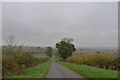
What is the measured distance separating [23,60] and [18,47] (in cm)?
→ 198

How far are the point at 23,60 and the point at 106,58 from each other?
11974mm

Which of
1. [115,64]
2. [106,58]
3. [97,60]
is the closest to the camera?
[115,64]

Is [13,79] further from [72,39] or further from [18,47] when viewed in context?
[72,39]

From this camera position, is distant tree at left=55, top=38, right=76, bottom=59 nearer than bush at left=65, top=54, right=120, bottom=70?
No

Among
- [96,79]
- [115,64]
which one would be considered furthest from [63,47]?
[96,79]

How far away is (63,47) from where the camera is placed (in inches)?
3066

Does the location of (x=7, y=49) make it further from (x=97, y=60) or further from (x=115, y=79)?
(x=97, y=60)

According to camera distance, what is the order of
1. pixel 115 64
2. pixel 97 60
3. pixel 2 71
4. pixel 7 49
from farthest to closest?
pixel 97 60 → pixel 115 64 → pixel 7 49 → pixel 2 71

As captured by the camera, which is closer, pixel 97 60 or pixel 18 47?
pixel 18 47

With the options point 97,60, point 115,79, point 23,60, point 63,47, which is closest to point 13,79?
point 115,79

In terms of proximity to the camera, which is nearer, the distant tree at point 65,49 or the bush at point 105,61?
the bush at point 105,61

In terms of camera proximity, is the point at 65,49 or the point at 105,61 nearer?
the point at 105,61

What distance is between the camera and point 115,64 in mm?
27281

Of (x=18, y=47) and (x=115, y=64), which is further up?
(x=18, y=47)
